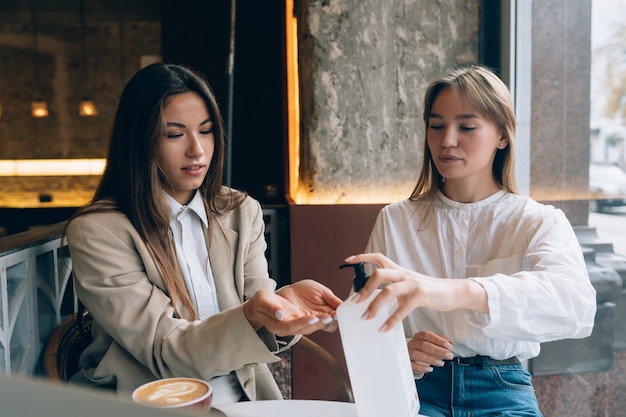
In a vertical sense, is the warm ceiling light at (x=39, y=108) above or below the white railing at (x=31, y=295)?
above

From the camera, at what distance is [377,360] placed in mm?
827

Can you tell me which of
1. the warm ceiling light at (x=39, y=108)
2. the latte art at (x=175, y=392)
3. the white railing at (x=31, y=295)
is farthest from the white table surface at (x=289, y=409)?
the warm ceiling light at (x=39, y=108)

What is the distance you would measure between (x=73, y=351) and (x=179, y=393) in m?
0.81

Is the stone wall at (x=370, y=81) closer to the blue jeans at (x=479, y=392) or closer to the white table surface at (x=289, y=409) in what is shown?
the blue jeans at (x=479, y=392)

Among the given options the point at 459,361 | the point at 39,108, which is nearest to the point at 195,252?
the point at 459,361

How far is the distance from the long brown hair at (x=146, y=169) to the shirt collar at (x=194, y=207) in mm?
33

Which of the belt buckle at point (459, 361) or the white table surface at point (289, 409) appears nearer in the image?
the white table surface at point (289, 409)

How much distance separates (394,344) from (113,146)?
101cm

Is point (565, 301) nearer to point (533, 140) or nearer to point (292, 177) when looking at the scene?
point (533, 140)

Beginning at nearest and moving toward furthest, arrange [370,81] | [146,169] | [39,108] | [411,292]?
1. [411,292]
2. [146,169]
3. [370,81]
4. [39,108]

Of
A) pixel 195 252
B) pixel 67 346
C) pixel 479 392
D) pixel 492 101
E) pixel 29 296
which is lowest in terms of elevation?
pixel 479 392

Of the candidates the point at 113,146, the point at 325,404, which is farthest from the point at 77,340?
the point at 325,404

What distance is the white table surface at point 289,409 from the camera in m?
1.06

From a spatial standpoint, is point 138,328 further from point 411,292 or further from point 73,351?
point 411,292
